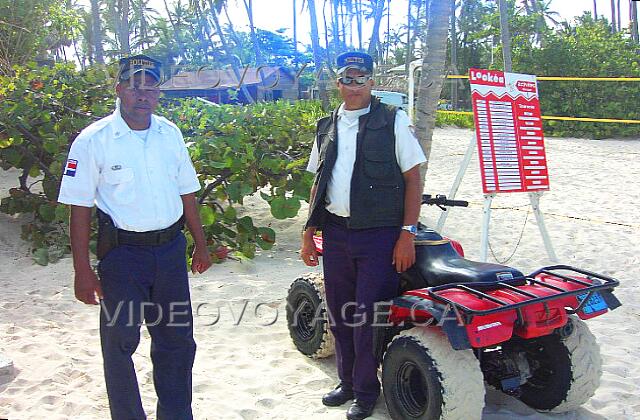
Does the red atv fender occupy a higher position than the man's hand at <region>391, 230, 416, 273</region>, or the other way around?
the man's hand at <region>391, 230, 416, 273</region>

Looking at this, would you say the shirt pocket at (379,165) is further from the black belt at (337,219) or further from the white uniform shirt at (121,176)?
the white uniform shirt at (121,176)

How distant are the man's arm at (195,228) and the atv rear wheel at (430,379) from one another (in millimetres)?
1026

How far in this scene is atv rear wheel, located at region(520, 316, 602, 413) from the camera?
3.17 metres

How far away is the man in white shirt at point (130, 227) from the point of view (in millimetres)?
2740

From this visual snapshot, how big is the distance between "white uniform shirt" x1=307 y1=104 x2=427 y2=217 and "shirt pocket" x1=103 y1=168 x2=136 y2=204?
1001 mm

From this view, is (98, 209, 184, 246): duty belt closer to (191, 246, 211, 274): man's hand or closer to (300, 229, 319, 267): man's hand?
(191, 246, 211, 274): man's hand

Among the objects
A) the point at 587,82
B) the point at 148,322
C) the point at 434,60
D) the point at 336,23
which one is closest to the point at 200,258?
the point at 148,322

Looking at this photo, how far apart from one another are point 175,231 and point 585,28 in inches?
870

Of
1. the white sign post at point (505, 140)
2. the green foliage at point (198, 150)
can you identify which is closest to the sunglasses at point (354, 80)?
the white sign post at point (505, 140)

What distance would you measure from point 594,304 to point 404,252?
961mm

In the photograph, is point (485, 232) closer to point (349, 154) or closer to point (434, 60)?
point (434, 60)

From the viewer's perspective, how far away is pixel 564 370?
3205 millimetres

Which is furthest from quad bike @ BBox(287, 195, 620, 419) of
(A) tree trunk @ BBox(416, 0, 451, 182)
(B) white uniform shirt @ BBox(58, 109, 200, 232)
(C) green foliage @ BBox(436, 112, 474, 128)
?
(C) green foliage @ BBox(436, 112, 474, 128)

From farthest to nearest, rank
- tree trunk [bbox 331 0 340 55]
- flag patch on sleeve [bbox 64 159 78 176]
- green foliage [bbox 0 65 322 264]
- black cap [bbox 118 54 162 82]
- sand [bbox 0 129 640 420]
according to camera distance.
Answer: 1. tree trunk [bbox 331 0 340 55]
2. green foliage [bbox 0 65 322 264]
3. sand [bbox 0 129 640 420]
4. black cap [bbox 118 54 162 82]
5. flag patch on sleeve [bbox 64 159 78 176]
